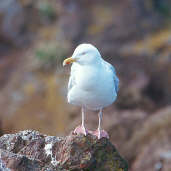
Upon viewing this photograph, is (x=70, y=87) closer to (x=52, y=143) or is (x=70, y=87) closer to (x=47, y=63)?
(x=52, y=143)

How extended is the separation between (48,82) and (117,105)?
7.99 feet

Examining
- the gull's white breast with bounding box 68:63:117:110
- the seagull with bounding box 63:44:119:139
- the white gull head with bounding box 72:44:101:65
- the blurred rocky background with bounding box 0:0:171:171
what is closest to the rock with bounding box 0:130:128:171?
the seagull with bounding box 63:44:119:139

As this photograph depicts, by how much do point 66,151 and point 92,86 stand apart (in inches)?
32.3

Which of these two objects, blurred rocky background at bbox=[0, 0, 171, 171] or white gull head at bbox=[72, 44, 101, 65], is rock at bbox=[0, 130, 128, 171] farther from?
blurred rocky background at bbox=[0, 0, 171, 171]

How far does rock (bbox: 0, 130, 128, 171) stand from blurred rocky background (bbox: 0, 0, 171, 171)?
5544 millimetres

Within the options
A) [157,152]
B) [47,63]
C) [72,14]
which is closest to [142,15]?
[72,14]

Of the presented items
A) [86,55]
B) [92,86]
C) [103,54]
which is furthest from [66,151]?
[103,54]

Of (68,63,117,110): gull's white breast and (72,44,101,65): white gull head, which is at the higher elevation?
(72,44,101,65): white gull head

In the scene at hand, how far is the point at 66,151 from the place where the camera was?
17.4ft

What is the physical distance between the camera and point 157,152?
400 inches

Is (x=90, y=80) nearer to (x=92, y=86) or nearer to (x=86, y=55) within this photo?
(x=92, y=86)

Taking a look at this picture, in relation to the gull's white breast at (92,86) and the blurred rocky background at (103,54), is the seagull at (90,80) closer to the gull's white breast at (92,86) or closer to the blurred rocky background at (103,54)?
the gull's white breast at (92,86)

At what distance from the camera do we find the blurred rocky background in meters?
12.3

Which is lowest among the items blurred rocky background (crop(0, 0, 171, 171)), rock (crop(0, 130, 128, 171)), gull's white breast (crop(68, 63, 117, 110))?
rock (crop(0, 130, 128, 171))
